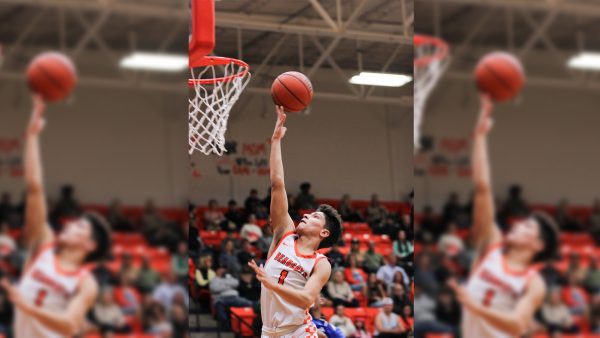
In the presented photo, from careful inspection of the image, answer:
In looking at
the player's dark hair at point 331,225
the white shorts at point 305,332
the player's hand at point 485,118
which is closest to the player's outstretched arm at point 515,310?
the player's hand at point 485,118

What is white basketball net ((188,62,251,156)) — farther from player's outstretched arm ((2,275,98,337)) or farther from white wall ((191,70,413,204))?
player's outstretched arm ((2,275,98,337))

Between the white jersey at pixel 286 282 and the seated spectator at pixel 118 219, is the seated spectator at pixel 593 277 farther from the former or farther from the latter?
the white jersey at pixel 286 282

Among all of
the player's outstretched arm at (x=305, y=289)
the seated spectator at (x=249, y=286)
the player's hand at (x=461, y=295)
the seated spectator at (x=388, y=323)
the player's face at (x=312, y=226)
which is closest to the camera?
the player's hand at (x=461, y=295)

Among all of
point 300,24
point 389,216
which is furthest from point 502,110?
point 389,216

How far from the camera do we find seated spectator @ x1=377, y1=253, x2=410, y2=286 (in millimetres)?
4578

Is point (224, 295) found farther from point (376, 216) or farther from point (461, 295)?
point (461, 295)

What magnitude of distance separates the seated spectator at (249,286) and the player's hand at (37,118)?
9.22 feet

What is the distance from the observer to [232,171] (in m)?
4.20

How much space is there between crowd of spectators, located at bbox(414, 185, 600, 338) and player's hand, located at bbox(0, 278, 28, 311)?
82 cm

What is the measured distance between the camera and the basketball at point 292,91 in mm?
3994

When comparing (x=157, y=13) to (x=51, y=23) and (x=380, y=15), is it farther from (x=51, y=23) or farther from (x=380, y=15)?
(x=380, y=15)

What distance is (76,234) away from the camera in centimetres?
173

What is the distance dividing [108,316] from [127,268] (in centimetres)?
10

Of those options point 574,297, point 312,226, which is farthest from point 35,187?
point 312,226
